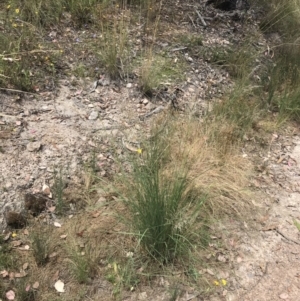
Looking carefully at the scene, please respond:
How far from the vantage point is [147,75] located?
13.1ft

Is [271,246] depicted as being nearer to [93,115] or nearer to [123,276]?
[123,276]

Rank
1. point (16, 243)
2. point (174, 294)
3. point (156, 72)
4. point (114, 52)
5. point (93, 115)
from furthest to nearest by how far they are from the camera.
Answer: point (156, 72) → point (114, 52) → point (93, 115) → point (16, 243) → point (174, 294)

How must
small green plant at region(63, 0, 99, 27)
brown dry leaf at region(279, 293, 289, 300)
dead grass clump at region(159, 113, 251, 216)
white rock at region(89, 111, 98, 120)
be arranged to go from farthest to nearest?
small green plant at region(63, 0, 99, 27), white rock at region(89, 111, 98, 120), dead grass clump at region(159, 113, 251, 216), brown dry leaf at region(279, 293, 289, 300)

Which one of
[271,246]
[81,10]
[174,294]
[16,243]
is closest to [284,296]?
[271,246]

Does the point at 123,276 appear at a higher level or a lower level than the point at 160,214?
lower

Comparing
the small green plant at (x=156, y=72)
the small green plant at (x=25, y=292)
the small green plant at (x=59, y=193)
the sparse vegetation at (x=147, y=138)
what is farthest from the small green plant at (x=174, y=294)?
the small green plant at (x=156, y=72)

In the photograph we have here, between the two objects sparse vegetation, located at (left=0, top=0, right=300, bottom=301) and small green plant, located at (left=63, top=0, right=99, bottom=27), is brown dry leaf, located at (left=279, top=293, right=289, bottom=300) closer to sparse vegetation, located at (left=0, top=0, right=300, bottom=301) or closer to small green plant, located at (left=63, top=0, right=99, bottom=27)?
sparse vegetation, located at (left=0, top=0, right=300, bottom=301)

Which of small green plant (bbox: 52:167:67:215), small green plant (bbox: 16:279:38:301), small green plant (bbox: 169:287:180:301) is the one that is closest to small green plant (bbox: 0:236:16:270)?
small green plant (bbox: 16:279:38:301)

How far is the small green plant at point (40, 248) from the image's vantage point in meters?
2.66

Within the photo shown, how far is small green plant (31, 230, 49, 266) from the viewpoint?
8.72ft

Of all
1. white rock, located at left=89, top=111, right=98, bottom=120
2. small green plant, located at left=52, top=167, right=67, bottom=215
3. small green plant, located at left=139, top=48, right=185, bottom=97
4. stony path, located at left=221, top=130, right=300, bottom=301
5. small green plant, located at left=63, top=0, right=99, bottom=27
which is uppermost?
small green plant, located at left=63, top=0, right=99, bottom=27

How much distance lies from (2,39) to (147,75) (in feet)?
4.49

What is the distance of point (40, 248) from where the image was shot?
2.66 m

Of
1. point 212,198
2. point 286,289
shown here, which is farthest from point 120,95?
point 286,289
